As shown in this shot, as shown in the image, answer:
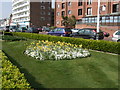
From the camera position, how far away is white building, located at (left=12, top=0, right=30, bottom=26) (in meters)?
74.9

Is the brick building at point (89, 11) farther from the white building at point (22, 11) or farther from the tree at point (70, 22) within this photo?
the white building at point (22, 11)

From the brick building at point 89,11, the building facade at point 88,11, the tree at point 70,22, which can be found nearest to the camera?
the brick building at point 89,11

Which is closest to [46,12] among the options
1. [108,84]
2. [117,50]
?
[117,50]

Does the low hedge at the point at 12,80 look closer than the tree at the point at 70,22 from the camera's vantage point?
Yes

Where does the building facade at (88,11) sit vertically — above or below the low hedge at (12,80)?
above

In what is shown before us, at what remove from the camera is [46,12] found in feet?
249

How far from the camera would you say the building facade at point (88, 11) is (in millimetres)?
33263

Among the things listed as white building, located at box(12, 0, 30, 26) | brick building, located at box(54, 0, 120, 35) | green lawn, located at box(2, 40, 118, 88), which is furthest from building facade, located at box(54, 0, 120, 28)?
green lawn, located at box(2, 40, 118, 88)

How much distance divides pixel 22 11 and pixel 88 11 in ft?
148

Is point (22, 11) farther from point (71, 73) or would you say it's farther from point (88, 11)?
point (71, 73)

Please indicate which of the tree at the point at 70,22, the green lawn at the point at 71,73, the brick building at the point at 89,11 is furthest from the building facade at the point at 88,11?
the green lawn at the point at 71,73

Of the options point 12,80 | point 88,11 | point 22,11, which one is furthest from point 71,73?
point 22,11

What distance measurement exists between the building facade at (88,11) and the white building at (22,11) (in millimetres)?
22869

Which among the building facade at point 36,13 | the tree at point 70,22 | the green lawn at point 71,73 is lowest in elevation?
the green lawn at point 71,73
